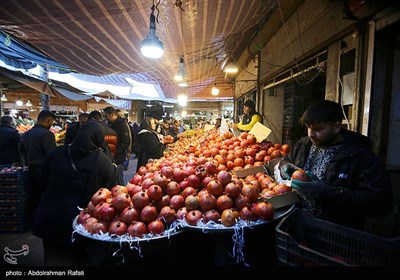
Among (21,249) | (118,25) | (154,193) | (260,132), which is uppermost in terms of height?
(118,25)

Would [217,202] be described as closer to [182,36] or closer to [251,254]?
[251,254]

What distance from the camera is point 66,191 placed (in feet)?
8.11

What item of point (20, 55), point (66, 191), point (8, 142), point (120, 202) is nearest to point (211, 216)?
point (120, 202)

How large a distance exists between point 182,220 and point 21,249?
→ 3.83 meters

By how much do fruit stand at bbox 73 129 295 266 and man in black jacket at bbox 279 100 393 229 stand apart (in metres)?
0.41

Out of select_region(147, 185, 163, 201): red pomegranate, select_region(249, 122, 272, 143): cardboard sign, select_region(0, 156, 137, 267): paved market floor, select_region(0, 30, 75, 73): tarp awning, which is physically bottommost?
select_region(0, 156, 137, 267): paved market floor

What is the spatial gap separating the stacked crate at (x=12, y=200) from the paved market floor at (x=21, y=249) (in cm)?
19

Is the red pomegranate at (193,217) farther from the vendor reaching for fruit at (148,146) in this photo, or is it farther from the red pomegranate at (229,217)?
the vendor reaching for fruit at (148,146)

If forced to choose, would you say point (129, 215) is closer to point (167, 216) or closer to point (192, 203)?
point (167, 216)

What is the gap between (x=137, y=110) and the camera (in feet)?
82.2

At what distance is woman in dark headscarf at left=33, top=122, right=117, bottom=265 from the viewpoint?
2.40 metres

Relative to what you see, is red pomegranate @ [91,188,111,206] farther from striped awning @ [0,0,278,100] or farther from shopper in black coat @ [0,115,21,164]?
shopper in black coat @ [0,115,21,164]

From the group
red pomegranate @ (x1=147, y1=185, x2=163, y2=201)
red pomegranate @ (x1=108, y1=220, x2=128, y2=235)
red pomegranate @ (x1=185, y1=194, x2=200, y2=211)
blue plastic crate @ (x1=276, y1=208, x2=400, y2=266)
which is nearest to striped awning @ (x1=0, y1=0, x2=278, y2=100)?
red pomegranate @ (x1=147, y1=185, x2=163, y2=201)

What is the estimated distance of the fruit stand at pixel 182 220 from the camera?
6.35ft
